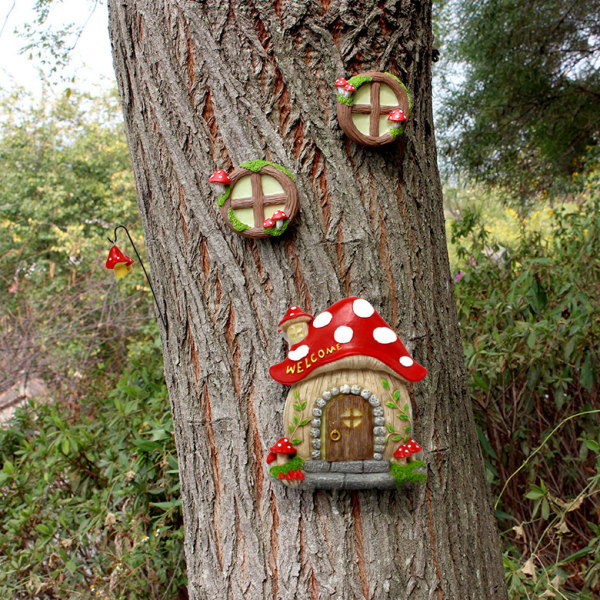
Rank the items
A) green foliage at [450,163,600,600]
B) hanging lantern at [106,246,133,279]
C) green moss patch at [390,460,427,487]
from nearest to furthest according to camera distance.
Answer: green moss patch at [390,460,427,487] → hanging lantern at [106,246,133,279] → green foliage at [450,163,600,600]

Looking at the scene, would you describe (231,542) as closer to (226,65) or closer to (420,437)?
(420,437)

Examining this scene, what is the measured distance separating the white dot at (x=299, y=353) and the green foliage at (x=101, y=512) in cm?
121

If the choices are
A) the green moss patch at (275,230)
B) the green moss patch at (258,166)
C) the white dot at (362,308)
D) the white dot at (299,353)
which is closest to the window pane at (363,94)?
the green moss patch at (258,166)

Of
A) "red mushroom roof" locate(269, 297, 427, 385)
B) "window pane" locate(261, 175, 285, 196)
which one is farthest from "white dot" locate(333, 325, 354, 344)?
"window pane" locate(261, 175, 285, 196)

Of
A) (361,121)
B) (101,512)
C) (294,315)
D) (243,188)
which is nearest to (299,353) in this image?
(294,315)

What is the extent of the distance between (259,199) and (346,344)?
15.8 inches

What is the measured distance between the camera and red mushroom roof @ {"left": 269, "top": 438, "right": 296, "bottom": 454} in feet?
3.88

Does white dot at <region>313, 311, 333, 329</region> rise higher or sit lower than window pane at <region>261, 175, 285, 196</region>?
lower

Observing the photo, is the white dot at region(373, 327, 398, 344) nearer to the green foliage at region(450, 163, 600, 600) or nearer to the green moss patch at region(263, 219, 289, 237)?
the green moss patch at region(263, 219, 289, 237)

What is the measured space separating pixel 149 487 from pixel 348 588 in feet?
4.47

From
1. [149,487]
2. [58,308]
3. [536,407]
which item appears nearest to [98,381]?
[58,308]

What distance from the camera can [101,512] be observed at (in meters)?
2.28

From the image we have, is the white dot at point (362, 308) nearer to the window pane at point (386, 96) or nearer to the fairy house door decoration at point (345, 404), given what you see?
the fairy house door decoration at point (345, 404)

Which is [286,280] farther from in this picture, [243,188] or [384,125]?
[384,125]
